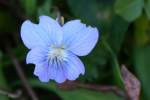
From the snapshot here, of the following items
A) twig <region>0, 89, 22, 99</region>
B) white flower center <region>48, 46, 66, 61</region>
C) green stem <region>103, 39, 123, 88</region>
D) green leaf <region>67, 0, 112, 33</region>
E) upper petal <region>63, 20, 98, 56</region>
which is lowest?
twig <region>0, 89, 22, 99</region>

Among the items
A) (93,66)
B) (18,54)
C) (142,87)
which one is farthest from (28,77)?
(142,87)

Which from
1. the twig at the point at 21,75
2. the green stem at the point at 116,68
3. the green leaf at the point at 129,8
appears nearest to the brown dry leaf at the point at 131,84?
the green stem at the point at 116,68

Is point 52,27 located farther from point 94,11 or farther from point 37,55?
Result: point 94,11

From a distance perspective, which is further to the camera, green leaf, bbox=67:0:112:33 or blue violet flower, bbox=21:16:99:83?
green leaf, bbox=67:0:112:33

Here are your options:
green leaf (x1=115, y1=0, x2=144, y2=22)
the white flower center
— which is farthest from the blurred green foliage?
the white flower center

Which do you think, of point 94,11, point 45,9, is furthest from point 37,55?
point 94,11

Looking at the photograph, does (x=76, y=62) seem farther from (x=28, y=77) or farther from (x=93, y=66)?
(x=28, y=77)

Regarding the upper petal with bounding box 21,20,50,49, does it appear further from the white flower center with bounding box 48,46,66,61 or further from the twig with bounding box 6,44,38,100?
the twig with bounding box 6,44,38,100
